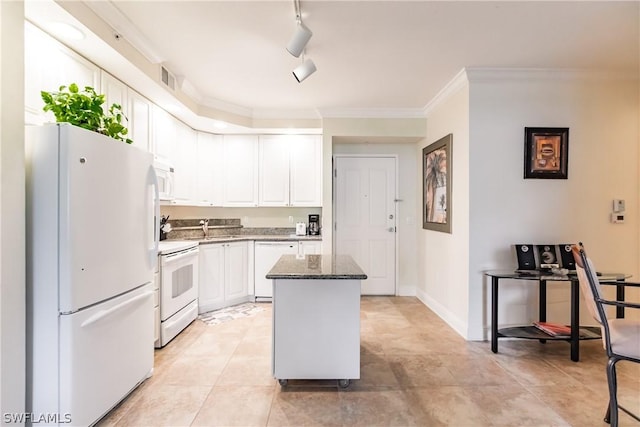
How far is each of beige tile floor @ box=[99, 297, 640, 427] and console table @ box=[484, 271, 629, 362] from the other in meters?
0.18

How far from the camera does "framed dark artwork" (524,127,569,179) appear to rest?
3.13 m

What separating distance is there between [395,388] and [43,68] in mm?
3062

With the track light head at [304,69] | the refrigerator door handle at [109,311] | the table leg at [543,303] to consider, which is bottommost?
the table leg at [543,303]

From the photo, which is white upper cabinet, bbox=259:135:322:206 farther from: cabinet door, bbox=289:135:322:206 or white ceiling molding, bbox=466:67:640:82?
white ceiling molding, bbox=466:67:640:82

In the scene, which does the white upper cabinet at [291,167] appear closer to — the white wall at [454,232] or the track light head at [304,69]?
the white wall at [454,232]

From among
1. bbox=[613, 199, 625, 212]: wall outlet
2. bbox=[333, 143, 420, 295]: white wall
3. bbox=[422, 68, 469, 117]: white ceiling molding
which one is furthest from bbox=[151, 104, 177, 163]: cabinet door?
bbox=[613, 199, 625, 212]: wall outlet

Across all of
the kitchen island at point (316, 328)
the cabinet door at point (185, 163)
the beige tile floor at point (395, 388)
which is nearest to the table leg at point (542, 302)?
the beige tile floor at point (395, 388)

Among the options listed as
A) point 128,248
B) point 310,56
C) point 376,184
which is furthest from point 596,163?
point 128,248

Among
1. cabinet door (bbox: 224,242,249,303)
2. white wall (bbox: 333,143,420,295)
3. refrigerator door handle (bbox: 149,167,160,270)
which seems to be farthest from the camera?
white wall (bbox: 333,143,420,295)

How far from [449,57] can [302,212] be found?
2881 millimetres

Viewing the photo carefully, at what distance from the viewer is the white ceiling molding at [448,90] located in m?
3.19

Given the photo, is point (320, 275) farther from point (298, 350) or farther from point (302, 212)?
point (302, 212)

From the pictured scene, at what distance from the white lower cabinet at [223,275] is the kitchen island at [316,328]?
204 cm

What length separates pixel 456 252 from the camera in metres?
3.44
